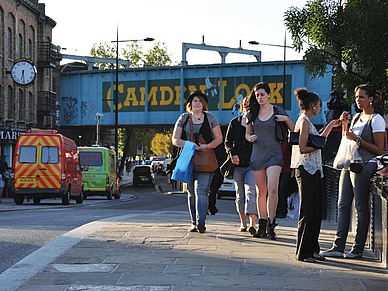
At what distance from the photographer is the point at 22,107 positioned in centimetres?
4028

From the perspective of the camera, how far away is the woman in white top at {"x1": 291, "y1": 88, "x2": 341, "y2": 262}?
6.85 metres

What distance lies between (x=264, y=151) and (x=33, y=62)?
36055 millimetres

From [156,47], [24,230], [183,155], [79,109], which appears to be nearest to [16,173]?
[24,230]

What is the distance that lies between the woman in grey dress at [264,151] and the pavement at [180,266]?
1.42ft

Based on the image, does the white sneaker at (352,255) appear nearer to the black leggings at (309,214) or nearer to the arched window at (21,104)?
the black leggings at (309,214)

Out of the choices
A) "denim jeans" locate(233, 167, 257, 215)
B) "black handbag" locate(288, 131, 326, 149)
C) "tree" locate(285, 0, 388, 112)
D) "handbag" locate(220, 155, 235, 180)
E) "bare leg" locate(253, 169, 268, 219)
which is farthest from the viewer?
"tree" locate(285, 0, 388, 112)

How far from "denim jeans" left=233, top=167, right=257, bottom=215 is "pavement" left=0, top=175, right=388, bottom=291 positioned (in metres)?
0.43

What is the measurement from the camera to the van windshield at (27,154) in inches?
872

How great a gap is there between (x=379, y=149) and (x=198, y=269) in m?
2.39

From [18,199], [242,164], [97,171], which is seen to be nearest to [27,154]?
[18,199]

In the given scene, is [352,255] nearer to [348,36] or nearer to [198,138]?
[198,138]

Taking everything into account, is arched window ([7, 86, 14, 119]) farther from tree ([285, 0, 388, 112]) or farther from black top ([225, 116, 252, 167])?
black top ([225, 116, 252, 167])

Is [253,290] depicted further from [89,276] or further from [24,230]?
[24,230]

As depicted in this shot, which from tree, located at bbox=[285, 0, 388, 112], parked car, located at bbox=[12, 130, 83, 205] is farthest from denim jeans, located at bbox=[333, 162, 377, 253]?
parked car, located at bbox=[12, 130, 83, 205]
